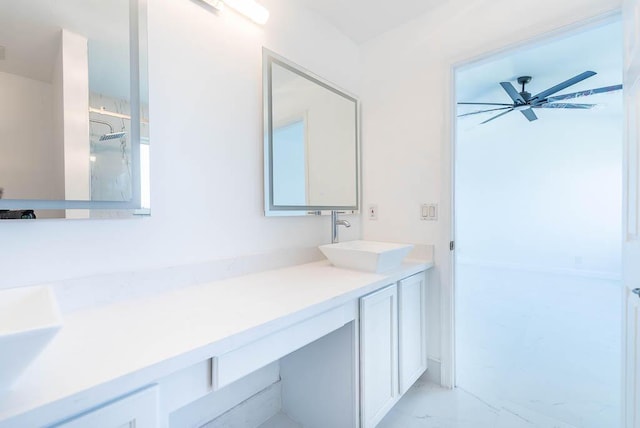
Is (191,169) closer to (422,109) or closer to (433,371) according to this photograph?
(422,109)

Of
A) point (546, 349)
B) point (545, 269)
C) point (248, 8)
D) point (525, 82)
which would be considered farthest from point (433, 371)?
point (545, 269)

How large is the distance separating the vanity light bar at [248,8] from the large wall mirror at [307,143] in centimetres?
15

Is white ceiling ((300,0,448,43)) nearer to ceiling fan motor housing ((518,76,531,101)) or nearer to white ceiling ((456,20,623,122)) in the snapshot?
white ceiling ((456,20,623,122))

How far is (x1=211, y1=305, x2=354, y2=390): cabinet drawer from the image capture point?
76cm

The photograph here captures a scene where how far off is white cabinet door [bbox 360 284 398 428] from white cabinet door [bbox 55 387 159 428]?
80 cm

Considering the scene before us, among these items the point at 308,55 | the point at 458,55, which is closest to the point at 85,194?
the point at 308,55

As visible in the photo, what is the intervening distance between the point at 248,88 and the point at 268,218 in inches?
26.3

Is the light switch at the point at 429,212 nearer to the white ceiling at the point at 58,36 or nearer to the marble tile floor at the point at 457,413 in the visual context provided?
the marble tile floor at the point at 457,413

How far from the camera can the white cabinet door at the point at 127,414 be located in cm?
53

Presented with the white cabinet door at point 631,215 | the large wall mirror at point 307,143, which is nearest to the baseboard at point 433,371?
the white cabinet door at point 631,215

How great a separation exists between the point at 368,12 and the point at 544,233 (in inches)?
184

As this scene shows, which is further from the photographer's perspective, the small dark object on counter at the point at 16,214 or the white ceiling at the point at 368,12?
the white ceiling at the point at 368,12

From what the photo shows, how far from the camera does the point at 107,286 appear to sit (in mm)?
994

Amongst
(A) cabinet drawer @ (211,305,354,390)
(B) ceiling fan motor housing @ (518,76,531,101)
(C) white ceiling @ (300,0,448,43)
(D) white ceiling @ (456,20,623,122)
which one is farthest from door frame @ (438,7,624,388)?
(B) ceiling fan motor housing @ (518,76,531,101)
